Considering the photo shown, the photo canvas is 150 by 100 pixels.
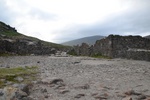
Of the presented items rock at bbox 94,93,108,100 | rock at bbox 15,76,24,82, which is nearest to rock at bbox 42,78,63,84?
rock at bbox 15,76,24,82

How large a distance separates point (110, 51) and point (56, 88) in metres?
24.4

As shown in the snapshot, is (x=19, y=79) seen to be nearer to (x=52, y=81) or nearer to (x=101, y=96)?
(x=52, y=81)

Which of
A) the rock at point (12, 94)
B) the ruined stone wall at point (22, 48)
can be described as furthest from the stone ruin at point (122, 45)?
the rock at point (12, 94)

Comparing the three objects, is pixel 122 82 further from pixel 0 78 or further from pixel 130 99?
pixel 0 78

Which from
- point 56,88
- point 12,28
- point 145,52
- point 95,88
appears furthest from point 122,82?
point 12,28

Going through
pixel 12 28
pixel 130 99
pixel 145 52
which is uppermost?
pixel 12 28

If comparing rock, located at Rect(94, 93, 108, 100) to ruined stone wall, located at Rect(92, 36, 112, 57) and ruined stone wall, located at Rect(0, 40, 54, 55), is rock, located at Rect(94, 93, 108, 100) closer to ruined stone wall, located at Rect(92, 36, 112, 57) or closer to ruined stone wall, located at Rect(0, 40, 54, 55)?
ruined stone wall, located at Rect(92, 36, 112, 57)

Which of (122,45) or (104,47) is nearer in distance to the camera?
(122,45)

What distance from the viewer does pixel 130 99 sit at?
1130cm

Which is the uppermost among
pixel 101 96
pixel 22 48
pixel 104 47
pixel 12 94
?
pixel 22 48

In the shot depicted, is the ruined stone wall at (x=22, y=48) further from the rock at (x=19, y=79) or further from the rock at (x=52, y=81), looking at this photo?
the rock at (x=52, y=81)

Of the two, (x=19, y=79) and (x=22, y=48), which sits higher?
(x=22, y=48)

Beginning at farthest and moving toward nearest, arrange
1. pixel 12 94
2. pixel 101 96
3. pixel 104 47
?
pixel 104 47 < pixel 101 96 < pixel 12 94

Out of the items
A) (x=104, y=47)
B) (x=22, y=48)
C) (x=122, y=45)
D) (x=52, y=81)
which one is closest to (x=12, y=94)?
(x=52, y=81)
